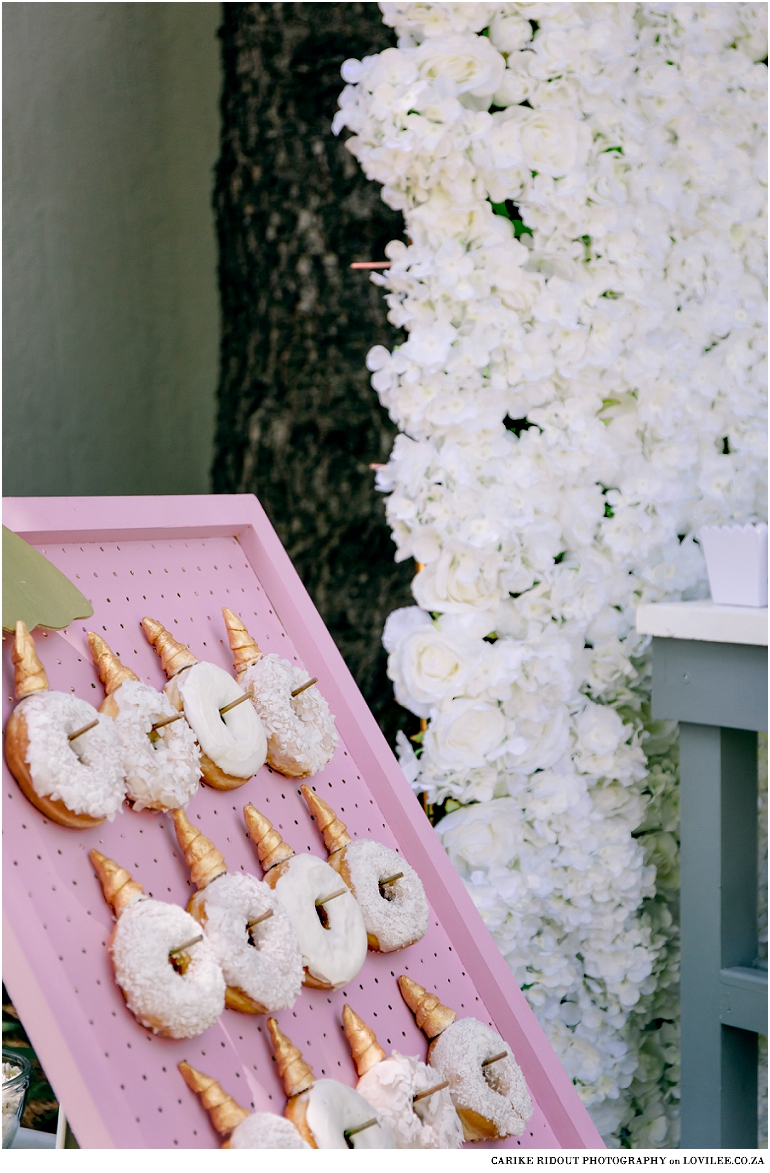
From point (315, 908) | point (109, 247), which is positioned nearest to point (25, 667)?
point (315, 908)

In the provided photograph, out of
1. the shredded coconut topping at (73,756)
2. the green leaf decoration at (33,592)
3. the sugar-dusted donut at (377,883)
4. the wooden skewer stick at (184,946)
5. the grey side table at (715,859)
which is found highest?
the green leaf decoration at (33,592)

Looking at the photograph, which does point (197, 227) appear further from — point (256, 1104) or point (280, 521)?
point (256, 1104)

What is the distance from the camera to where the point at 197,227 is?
2.35 metres

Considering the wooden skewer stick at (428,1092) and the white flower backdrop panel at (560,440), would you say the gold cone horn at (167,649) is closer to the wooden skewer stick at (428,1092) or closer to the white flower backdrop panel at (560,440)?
the wooden skewer stick at (428,1092)

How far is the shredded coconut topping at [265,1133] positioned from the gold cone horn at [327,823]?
0.23m

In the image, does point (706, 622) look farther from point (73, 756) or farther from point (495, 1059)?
point (73, 756)

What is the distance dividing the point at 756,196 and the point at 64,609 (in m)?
1.40

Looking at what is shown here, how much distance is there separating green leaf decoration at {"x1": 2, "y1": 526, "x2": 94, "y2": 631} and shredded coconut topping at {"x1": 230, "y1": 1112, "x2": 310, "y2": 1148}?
1.18 ft

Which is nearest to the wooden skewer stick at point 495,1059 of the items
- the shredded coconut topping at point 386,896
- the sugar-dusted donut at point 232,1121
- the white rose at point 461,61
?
the shredded coconut topping at point 386,896

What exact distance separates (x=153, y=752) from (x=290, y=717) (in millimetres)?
149

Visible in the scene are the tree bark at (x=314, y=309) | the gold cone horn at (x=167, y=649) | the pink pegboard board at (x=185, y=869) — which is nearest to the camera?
the pink pegboard board at (x=185, y=869)

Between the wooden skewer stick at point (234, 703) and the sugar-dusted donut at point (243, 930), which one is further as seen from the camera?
the wooden skewer stick at point (234, 703)

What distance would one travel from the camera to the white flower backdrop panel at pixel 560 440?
1.42 meters

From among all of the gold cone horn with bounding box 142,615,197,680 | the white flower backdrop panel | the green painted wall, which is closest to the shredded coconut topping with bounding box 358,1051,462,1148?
the gold cone horn with bounding box 142,615,197,680
